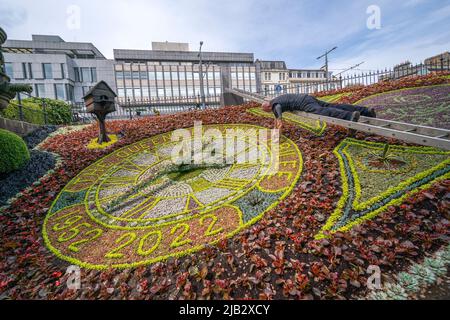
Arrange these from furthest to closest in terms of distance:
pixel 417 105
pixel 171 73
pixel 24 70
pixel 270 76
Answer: pixel 270 76 → pixel 171 73 → pixel 24 70 → pixel 417 105

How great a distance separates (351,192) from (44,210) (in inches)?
277

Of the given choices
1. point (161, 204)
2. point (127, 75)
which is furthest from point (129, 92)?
point (161, 204)

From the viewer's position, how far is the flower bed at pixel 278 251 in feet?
8.82

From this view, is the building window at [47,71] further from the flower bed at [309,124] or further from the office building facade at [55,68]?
the flower bed at [309,124]

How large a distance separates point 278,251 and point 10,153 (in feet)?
27.4

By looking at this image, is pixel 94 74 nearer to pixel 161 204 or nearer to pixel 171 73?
pixel 171 73

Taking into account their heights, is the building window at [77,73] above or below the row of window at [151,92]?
above

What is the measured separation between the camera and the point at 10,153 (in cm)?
657

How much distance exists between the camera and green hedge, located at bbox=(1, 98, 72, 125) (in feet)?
36.3

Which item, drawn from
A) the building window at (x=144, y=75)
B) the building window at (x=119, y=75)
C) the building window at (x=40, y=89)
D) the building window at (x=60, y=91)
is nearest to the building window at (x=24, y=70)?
the building window at (x=40, y=89)

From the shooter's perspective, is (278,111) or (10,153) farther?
(10,153)

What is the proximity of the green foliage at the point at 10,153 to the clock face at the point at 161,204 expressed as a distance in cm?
201

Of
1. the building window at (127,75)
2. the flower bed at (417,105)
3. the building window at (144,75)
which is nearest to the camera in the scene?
the flower bed at (417,105)

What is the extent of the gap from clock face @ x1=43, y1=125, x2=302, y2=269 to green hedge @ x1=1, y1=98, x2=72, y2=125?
26.5ft
